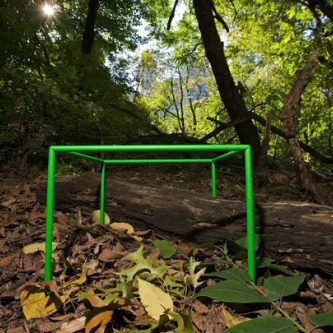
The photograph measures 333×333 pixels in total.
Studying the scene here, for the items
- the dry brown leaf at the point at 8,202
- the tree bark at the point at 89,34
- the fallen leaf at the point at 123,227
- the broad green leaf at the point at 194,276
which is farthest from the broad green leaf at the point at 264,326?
the tree bark at the point at 89,34

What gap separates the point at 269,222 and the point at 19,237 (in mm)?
1627

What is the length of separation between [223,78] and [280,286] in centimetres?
418

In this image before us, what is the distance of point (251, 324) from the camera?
40.8 inches

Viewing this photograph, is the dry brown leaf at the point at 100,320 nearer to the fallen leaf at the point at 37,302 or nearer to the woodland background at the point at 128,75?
the fallen leaf at the point at 37,302

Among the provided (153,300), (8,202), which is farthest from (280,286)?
(8,202)

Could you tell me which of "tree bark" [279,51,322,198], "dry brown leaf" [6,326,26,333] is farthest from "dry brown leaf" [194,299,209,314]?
"tree bark" [279,51,322,198]

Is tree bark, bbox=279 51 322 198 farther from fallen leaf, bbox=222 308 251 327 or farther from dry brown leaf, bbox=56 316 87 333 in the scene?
dry brown leaf, bbox=56 316 87 333

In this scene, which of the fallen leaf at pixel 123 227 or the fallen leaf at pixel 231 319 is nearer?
the fallen leaf at pixel 231 319

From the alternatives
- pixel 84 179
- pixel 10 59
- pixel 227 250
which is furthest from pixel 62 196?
pixel 10 59

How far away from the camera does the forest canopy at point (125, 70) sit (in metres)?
4.05

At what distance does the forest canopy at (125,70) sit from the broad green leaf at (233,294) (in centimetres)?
245

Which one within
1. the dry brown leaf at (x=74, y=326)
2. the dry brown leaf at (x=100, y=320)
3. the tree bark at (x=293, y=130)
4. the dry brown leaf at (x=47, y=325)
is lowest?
the dry brown leaf at (x=47, y=325)

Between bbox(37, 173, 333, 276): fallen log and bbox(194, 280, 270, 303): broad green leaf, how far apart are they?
1.76 feet

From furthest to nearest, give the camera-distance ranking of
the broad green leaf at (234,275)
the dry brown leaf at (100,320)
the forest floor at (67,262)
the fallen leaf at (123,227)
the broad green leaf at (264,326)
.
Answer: the fallen leaf at (123,227), the broad green leaf at (234,275), the forest floor at (67,262), the dry brown leaf at (100,320), the broad green leaf at (264,326)
